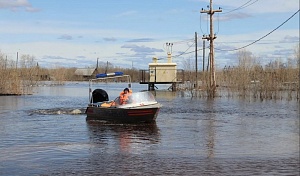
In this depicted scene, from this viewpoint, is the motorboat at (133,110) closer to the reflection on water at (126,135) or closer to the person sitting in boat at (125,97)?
the person sitting in boat at (125,97)

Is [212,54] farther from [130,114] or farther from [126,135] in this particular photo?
[126,135]

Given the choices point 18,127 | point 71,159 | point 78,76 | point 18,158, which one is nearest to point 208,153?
point 71,159

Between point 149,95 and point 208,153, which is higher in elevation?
point 149,95

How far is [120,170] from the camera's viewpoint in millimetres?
12062

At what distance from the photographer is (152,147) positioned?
1577cm

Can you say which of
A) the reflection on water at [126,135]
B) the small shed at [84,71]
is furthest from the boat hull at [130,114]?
the small shed at [84,71]

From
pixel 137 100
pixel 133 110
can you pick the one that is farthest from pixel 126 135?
pixel 137 100

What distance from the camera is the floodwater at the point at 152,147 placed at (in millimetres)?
12180

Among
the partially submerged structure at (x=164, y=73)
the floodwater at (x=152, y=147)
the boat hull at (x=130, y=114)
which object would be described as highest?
the partially submerged structure at (x=164, y=73)

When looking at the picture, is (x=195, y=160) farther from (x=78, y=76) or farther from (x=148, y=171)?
(x=78, y=76)

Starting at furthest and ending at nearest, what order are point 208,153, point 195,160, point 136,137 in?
1. point 136,137
2. point 208,153
3. point 195,160

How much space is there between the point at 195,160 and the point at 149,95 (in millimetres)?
9736

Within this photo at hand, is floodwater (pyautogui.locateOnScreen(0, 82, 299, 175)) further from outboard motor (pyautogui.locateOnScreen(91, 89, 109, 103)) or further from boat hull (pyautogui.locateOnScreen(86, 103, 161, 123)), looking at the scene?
outboard motor (pyautogui.locateOnScreen(91, 89, 109, 103))

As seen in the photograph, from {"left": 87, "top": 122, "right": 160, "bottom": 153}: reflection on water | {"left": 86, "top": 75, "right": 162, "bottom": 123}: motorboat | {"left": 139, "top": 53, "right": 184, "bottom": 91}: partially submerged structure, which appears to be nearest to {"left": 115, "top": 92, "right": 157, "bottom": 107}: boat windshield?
{"left": 86, "top": 75, "right": 162, "bottom": 123}: motorboat
